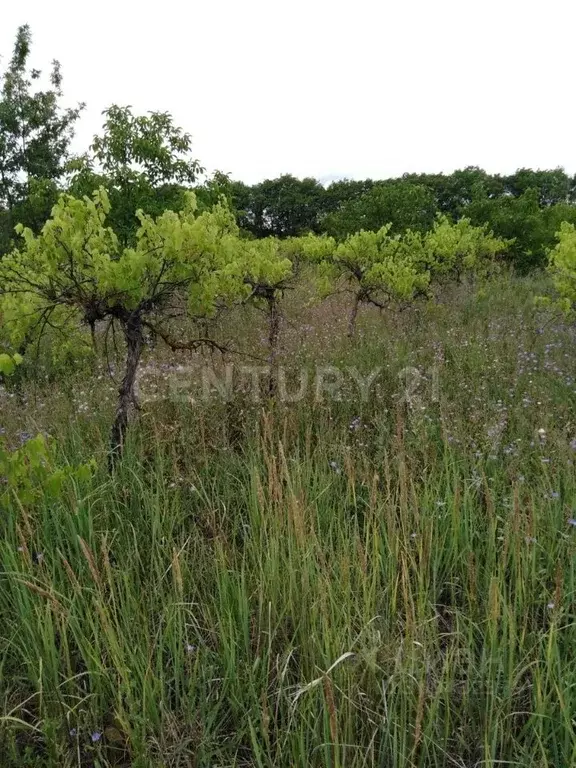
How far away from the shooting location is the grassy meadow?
4.99 feet

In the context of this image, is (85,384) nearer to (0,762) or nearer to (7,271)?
(7,271)

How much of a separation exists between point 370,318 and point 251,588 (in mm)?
7382

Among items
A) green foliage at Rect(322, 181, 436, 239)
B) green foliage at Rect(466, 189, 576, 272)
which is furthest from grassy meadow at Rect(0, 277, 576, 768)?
green foliage at Rect(466, 189, 576, 272)

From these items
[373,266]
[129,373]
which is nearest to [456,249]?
[373,266]

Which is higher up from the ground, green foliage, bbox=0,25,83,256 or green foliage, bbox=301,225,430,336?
green foliage, bbox=0,25,83,256

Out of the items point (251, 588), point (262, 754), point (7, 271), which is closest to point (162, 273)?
point (7, 271)

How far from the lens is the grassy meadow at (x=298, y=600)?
1522 millimetres

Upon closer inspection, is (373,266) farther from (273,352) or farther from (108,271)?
(108,271)

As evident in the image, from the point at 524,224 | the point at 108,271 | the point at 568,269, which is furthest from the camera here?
the point at 524,224

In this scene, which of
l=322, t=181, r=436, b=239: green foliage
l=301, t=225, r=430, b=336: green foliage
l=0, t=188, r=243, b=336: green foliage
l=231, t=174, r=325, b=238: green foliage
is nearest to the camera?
l=0, t=188, r=243, b=336: green foliage

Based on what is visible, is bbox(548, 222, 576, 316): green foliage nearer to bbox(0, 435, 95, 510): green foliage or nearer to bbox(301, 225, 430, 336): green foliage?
bbox(301, 225, 430, 336): green foliage

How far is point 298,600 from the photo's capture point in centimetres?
194

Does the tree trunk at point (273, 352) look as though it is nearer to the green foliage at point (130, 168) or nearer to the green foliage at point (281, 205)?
the green foliage at point (130, 168)

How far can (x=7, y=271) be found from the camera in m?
3.48
